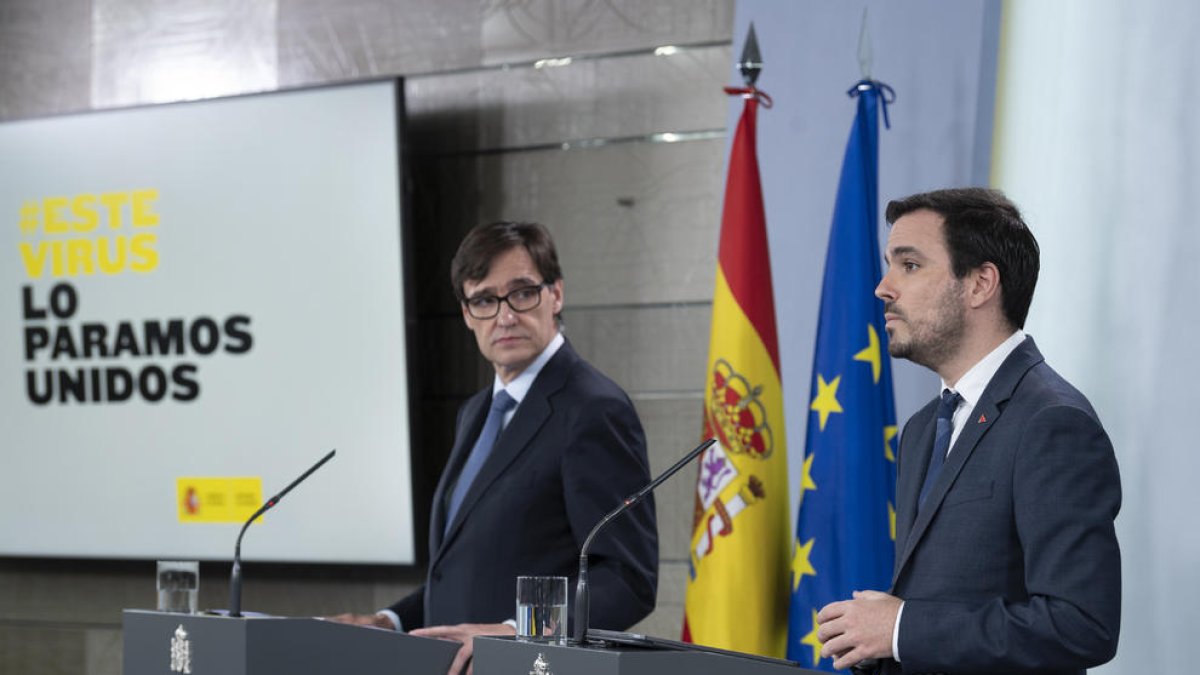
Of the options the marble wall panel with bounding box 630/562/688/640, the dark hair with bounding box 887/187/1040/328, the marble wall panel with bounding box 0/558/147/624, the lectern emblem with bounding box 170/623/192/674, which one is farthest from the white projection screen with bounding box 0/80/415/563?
the dark hair with bounding box 887/187/1040/328

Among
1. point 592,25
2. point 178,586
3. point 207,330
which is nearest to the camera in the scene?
point 178,586

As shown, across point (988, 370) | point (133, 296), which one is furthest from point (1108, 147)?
point (133, 296)

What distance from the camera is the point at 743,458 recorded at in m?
3.35

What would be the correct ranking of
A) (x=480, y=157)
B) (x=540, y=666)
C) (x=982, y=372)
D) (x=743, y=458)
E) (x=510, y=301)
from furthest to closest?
(x=480, y=157) → (x=743, y=458) → (x=510, y=301) → (x=982, y=372) → (x=540, y=666)

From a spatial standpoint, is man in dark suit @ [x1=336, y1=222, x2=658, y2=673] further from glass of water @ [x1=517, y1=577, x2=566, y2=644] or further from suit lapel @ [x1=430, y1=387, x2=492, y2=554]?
glass of water @ [x1=517, y1=577, x2=566, y2=644]

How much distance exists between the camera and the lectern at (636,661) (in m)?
1.72

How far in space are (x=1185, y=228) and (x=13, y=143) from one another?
12.7ft

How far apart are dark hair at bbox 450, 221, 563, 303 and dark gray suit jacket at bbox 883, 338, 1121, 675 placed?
113cm

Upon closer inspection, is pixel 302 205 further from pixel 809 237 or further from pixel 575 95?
pixel 809 237

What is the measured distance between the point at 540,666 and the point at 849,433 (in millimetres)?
1530

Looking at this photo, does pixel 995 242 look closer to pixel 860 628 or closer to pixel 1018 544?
pixel 1018 544

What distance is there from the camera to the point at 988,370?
6.68 feet

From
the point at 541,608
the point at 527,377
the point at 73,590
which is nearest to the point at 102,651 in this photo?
the point at 73,590

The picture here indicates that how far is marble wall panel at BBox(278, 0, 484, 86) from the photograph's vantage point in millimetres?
4426
